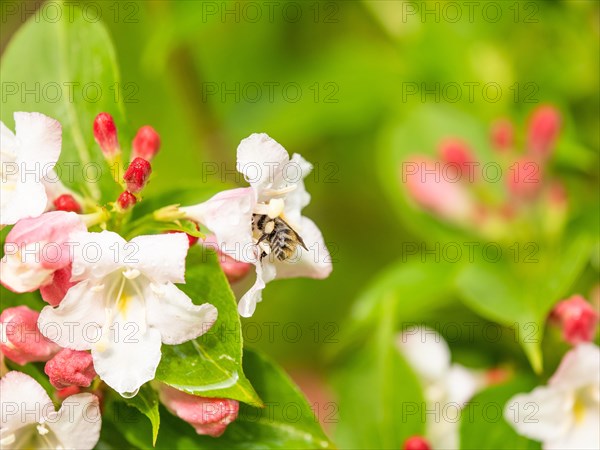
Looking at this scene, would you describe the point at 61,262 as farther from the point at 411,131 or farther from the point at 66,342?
the point at 411,131

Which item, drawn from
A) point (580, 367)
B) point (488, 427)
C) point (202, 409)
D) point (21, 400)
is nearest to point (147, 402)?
point (202, 409)

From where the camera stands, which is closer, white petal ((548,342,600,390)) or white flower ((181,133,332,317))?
white flower ((181,133,332,317))

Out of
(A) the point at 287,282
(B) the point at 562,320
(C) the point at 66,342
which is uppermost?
(C) the point at 66,342

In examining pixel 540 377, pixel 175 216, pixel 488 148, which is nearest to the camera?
pixel 175 216

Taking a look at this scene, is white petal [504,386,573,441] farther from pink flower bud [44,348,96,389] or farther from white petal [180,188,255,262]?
pink flower bud [44,348,96,389]

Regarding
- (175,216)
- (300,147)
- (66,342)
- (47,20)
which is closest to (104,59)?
(47,20)

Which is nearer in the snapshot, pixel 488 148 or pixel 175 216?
pixel 175 216

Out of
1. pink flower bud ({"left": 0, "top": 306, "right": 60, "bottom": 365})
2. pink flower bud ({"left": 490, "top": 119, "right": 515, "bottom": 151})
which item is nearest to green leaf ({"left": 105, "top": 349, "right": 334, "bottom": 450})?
pink flower bud ({"left": 0, "top": 306, "right": 60, "bottom": 365})
